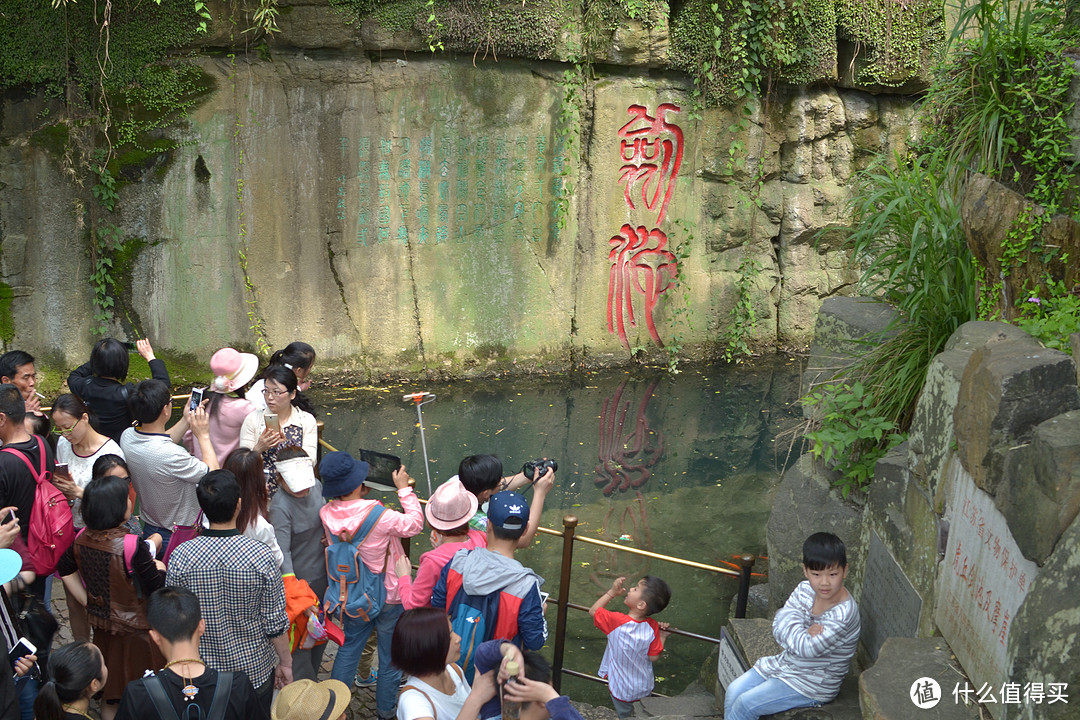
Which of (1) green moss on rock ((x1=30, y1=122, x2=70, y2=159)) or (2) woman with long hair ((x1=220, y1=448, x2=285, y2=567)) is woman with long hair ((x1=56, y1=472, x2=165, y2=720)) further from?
(1) green moss on rock ((x1=30, y1=122, x2=70, y2=159))

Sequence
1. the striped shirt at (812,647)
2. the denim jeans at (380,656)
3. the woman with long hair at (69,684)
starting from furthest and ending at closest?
the denim jeans at (380,656) < the striped shirt at (812,647) < the woman with long hair at (69,684)

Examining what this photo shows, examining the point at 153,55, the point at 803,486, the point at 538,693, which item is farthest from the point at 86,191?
the point at 538,693

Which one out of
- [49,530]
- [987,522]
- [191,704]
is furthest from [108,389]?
[987,522]

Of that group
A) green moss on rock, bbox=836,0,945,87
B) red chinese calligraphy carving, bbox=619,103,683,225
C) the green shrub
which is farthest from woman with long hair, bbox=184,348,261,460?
green moss on rock, bbox=836,0,945,87

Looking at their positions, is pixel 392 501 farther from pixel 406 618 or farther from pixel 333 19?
pixel 333 19

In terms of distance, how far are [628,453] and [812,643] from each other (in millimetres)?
4161

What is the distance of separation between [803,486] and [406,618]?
2.61 metres

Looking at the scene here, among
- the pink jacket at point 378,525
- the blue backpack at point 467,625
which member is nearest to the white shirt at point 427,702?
the blue backpack at point 467,625

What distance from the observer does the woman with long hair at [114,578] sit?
294 cm

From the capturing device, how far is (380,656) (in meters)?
3.53

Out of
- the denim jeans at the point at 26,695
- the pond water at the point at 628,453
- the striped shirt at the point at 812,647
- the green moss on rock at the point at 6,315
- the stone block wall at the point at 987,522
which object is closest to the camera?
the stone block wall at the point at 987,522

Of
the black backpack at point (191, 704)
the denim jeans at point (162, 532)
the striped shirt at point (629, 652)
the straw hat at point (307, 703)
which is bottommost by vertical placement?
the striped shirt at point (629, 652)

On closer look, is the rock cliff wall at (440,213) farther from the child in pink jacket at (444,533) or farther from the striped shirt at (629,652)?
the child in pink jacket at (444,533)

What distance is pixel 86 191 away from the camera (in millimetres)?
7418
